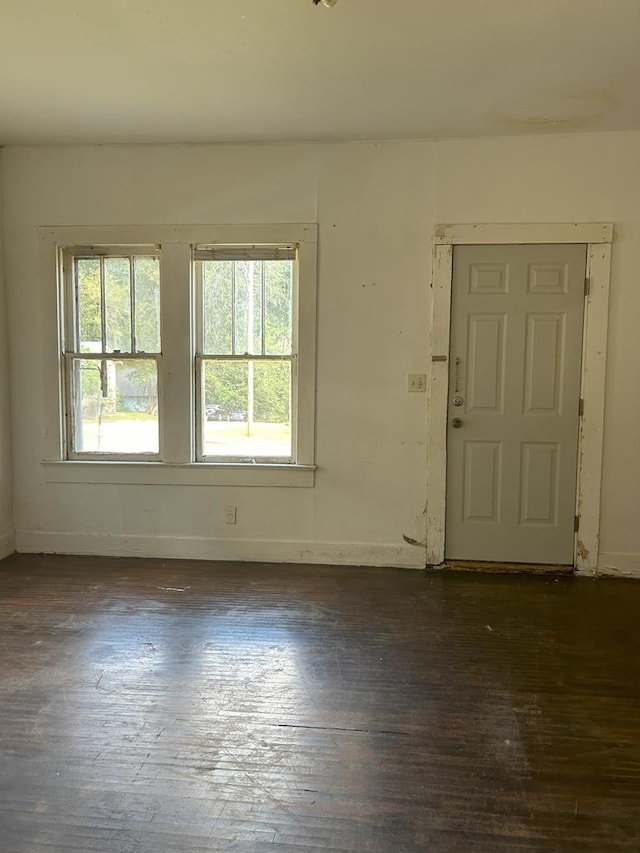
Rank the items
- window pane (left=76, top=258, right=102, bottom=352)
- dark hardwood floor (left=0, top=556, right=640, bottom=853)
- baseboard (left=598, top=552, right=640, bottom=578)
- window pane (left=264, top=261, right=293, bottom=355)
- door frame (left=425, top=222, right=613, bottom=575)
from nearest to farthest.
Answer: dark hardwood floor (left=0, top=556, right=640, bottom=853) → door frame (left=425, top=222, right=613, bottom=575) → baseboard (left=598, top=552, right=640, bottom=578) → window pane (left=264, top=261, right=293, bottom=355) → window pane (left=76, top=258, right=102, bottom=352)

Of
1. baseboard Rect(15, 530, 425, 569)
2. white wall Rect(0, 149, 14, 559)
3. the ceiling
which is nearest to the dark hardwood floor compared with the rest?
baseboard Rect(15, 530, 425, 569)

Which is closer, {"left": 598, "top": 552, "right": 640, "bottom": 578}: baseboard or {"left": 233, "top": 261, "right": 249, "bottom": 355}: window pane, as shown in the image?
{"left": 598, "top": 552, "right": 640, "bottom": 578}: baseboard

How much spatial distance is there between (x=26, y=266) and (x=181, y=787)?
3.29 m

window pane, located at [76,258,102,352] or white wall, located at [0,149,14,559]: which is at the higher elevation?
window pane, located at [76,258,102,352]

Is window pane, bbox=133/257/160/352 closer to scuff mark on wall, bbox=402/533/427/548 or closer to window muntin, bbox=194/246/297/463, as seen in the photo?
window muntin, bbox=194/246/297/463

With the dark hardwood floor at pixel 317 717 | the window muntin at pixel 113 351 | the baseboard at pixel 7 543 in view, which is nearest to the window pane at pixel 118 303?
the window muntin at pixel 113 351

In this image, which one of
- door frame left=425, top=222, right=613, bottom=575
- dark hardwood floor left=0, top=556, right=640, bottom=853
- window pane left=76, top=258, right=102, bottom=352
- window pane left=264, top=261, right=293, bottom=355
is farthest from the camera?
window pane left=76, top=258, right=102, bottom=352

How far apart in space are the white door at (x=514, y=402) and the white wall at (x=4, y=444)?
294 cm

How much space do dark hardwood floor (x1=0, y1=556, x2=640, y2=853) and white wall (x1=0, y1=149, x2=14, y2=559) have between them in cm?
62

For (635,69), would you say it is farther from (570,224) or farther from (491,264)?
(491,264)

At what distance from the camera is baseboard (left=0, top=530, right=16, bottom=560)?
3680 mm

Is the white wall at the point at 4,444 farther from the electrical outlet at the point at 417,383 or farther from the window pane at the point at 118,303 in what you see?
the electrical outlet at the point at 417,383

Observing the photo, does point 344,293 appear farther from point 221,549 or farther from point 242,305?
point 221,549

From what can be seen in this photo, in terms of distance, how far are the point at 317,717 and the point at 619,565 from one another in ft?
7.73
